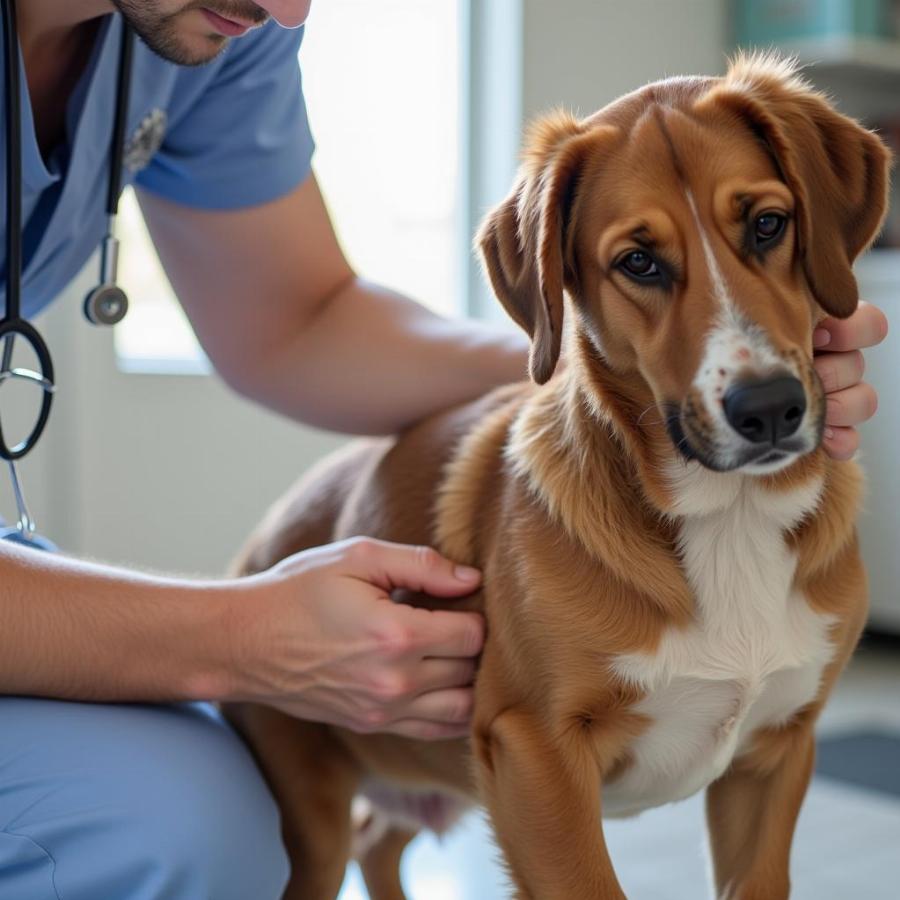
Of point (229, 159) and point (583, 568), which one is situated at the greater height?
point (229, 159)

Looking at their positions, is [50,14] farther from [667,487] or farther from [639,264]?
[667,487]

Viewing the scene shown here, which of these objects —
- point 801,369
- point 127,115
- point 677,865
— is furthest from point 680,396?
point 677,865

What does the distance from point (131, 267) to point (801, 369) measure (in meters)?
2.49

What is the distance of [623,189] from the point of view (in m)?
1.21

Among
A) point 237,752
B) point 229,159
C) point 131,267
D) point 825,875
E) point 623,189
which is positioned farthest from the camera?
point 131,267

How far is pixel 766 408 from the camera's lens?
3.47ft

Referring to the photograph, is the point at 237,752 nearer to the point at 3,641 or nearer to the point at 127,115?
the point at 3,641

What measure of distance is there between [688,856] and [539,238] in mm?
1205

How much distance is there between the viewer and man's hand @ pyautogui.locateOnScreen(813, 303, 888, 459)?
124 cm

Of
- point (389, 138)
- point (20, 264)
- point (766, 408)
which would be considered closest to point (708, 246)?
point (766, 408)

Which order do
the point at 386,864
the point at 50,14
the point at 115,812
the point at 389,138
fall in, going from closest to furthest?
1. the point at 115,812
2. the point at 50,14
3. the point at 386,864
4. the point at 389,138

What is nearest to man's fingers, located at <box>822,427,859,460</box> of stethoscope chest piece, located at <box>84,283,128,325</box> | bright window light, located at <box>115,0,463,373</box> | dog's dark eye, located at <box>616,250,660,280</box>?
dog's dark eye, located at <box>616,250,660,280</box>

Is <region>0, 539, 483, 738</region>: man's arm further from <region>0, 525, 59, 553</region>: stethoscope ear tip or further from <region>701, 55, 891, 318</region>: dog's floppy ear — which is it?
<region>701, 55, 891, 318</region>: dog's floppy ear

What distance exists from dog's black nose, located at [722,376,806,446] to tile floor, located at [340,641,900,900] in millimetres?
905
